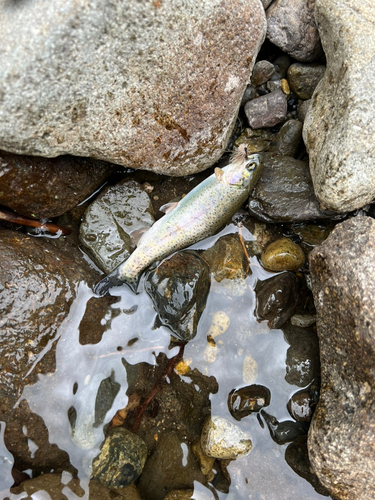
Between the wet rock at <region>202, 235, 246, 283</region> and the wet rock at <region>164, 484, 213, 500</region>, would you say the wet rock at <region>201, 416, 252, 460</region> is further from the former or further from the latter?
the wet rock at <region>202, 235, 246, 283</region>

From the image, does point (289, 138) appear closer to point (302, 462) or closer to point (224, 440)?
point (224, 440)

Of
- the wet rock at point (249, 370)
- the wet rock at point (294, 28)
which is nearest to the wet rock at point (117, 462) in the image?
the wet rock at point (249, 370)

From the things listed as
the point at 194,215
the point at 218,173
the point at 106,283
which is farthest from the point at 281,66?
the point at 106,283

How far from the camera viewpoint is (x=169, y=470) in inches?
144

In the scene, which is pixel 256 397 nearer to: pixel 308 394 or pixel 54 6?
pixel 308 394

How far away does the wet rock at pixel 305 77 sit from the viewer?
4.25m

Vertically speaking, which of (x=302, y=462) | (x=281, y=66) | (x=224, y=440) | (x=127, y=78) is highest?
(x=127, y=78)

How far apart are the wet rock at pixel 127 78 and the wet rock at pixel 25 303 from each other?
101cm

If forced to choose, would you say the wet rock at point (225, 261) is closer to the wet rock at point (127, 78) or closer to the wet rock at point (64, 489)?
the wet rock at point (127, 78)

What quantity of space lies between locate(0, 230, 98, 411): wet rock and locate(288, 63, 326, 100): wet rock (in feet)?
11.6

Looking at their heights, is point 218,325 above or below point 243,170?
below

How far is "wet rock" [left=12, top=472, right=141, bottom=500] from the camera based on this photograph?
330 centimetres

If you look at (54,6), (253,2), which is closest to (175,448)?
(54,6)

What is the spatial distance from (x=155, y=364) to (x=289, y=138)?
10.1 feet
